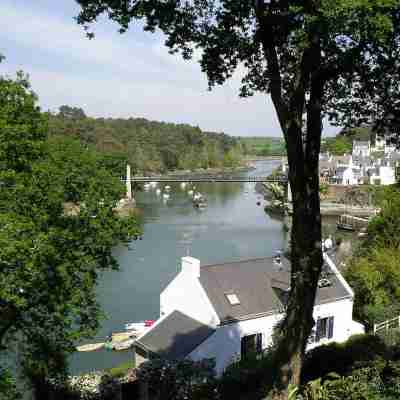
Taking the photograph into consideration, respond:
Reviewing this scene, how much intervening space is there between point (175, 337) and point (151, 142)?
373ft

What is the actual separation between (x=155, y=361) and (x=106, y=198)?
13.0ft

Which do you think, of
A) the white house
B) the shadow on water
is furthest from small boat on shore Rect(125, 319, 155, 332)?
the white house

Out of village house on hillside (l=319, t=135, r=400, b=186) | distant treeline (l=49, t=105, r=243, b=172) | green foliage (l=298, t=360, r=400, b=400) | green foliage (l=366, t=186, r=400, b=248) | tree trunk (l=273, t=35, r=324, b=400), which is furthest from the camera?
distant treeline (l=49, t=105, r=243, b=172)

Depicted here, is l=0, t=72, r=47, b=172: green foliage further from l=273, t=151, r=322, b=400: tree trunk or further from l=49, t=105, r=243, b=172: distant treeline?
l=49, t=105, r=243, b=172: distant treeline

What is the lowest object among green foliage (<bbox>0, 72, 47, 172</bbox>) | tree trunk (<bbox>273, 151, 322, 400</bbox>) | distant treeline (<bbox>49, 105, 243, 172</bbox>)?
tree trunk (<bbox>273, 151, 322, 400</bbox>)

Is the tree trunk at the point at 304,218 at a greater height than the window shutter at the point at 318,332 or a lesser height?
greater

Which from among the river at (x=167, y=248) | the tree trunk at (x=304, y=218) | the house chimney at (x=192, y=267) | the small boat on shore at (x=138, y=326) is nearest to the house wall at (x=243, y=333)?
the house chimney at (x=192, y=267)

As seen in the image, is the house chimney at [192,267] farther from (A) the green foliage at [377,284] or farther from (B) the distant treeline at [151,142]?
(B) the distant treeline at [151,142]

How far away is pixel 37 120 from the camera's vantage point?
35.4 feet

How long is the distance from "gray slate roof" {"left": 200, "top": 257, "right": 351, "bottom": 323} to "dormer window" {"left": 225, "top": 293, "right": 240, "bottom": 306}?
0.07 m

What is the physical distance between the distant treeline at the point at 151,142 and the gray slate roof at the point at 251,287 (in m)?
65.0

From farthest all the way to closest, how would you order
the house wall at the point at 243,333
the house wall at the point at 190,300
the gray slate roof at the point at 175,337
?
the house wall at the point at 190,300, the house wall at the point at 243,333, the gray slate roof at the point at 175,337

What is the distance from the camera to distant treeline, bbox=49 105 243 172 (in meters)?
93.8

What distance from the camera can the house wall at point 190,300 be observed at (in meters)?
14.8
